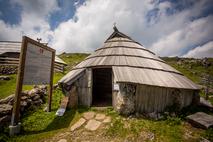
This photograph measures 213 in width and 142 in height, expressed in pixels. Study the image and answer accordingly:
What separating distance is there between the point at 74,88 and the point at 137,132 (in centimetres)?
527

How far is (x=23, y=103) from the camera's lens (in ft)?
29.3

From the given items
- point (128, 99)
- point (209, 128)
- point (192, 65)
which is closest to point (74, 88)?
point (128, 99)

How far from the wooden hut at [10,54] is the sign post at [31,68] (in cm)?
1643

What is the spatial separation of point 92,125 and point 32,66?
474 centimetres

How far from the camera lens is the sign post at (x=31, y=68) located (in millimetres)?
7051

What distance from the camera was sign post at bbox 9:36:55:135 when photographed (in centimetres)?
705

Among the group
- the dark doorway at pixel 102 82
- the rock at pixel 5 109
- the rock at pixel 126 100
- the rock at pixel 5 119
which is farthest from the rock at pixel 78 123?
the dark doorway at pixel 102 82

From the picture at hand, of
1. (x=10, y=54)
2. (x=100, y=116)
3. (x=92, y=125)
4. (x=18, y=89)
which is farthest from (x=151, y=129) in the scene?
(x=10, y=54)

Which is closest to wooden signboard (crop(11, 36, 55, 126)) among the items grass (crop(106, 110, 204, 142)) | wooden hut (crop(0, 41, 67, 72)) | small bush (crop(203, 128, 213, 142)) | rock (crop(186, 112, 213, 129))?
grass (crop(106, 110, 204, 142))

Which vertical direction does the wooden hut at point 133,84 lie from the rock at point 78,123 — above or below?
above

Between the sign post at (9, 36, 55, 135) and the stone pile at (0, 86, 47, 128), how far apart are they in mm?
674

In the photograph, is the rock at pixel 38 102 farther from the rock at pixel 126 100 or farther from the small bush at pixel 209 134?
the small bush at pixel 209 134

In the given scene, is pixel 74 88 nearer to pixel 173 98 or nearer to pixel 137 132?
pixel 137 132

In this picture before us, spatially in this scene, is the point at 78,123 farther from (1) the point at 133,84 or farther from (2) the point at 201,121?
(2) the point at 201,121
